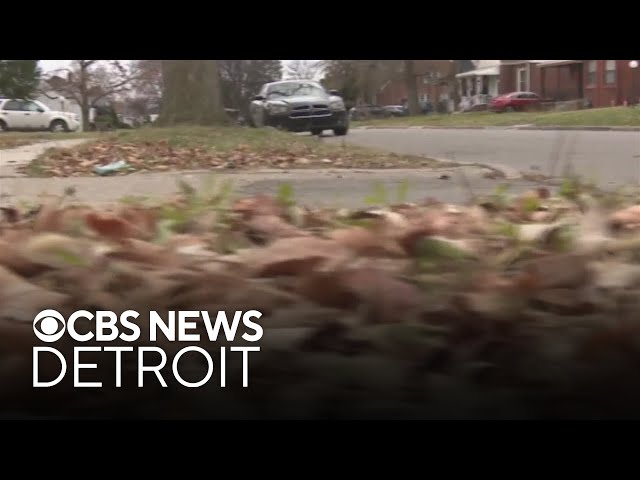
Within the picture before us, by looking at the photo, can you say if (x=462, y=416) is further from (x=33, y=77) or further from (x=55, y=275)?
(x=33, y=77)

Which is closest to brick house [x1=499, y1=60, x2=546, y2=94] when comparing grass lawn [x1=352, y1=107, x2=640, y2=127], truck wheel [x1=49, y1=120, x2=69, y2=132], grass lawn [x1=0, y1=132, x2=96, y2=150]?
grass lawn [x1=352, y1=107, x2=640, y2=127]

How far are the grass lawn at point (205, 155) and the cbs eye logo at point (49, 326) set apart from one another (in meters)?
6.99

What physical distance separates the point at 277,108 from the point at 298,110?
1.82 ft

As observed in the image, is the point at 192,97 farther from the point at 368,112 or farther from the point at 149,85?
the point at 368,112

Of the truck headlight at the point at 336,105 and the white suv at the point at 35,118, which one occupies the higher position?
the white suv at the point at 35,118

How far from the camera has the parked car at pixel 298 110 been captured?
470 inches

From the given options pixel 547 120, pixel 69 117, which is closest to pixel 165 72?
pixel 547 120

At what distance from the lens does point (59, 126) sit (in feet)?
104

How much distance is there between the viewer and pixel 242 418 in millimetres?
2018

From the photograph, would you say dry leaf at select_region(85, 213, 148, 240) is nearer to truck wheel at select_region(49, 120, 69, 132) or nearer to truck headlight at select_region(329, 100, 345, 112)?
truck headlight at select_region(329, 100, 345, 112)

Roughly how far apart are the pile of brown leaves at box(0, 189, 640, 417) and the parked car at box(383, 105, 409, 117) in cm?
1805

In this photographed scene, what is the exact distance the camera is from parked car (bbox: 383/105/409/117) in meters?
20.6

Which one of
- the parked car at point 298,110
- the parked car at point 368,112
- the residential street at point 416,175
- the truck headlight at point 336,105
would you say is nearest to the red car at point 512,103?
the residential street at point 416,175

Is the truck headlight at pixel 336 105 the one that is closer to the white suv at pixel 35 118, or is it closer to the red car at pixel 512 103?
the red car at pixel 512 103
